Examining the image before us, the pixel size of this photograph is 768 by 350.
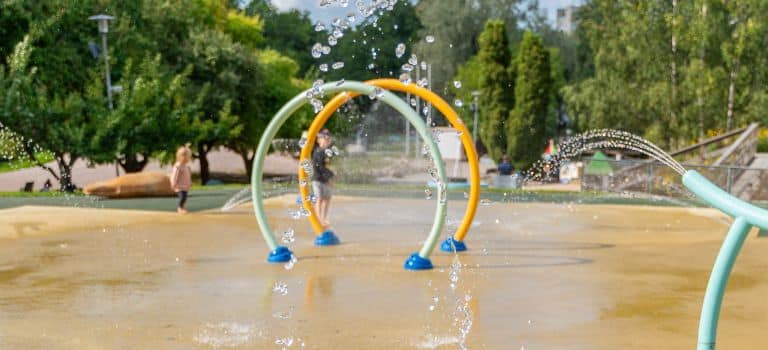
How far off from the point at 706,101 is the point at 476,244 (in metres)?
20.0

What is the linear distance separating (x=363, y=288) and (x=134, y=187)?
1368 centimetres

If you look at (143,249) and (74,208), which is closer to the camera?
(143,249)

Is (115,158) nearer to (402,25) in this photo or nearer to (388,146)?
(388,146)

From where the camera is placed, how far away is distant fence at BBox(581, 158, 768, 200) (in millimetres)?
20453

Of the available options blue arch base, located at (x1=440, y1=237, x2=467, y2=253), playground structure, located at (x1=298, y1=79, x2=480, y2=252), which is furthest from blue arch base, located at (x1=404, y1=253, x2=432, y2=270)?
blue arch base, located at (x1=440, y1=237, x2=467, y2=253)

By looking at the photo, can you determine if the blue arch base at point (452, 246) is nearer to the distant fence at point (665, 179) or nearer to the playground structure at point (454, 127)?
the playground structure at point (454, 127)

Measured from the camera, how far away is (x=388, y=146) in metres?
40.7

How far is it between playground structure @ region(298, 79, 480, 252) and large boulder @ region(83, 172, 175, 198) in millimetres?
9997

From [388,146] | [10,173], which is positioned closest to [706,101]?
[388,146]

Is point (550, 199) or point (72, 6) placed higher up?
point (72, 6)

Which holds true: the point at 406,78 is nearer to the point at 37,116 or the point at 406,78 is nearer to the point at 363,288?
the point at 363,288

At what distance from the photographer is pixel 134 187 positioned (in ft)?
70.3

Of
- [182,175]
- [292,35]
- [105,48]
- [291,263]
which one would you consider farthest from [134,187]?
[292,35]

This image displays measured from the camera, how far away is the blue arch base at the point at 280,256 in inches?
429
